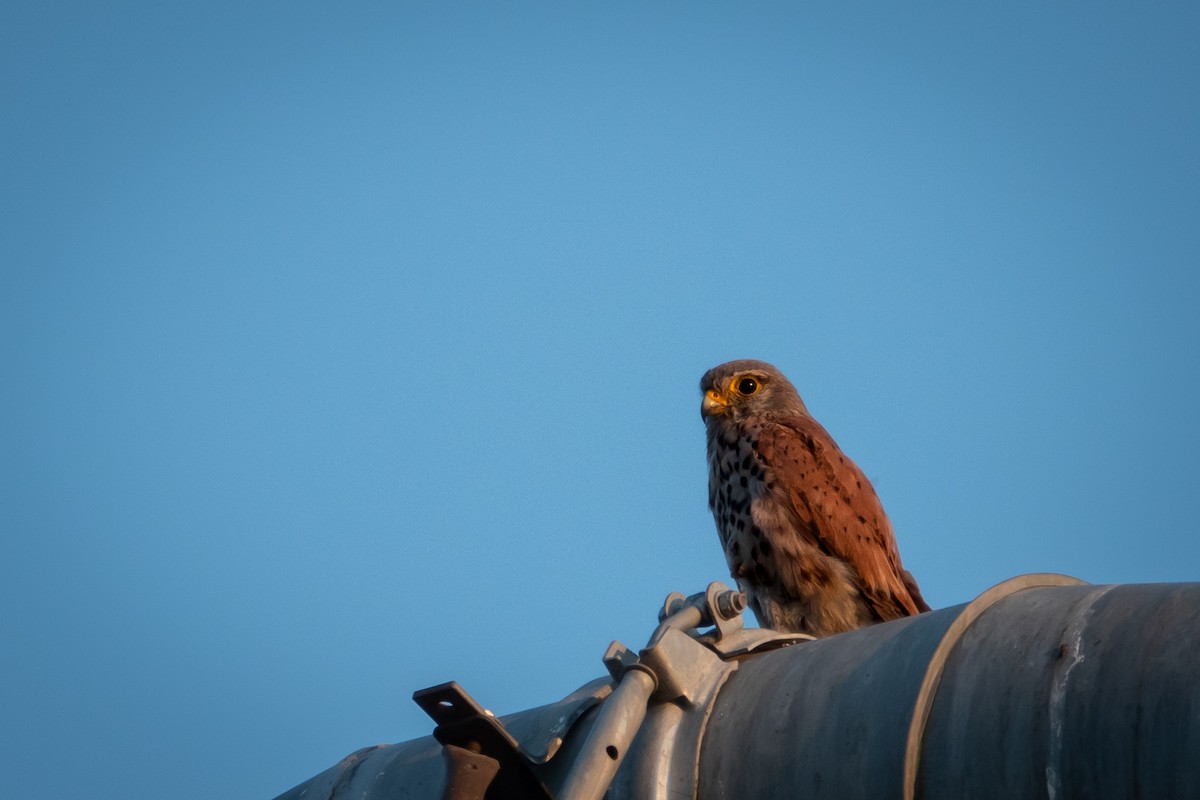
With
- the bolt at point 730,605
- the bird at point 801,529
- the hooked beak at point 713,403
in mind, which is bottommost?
the bird at point 801,529

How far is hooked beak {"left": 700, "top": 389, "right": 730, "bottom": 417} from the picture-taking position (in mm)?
7594

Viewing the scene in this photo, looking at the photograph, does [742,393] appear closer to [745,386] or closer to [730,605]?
[745,386]

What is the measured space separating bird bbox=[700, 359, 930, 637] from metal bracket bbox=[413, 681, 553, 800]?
3969 mm

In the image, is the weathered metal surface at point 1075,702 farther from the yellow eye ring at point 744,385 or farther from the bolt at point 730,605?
the yellow eye ring at point 744,385

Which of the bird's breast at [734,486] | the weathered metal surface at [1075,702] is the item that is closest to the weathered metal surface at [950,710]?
the weathered metal surface at [1075,702]

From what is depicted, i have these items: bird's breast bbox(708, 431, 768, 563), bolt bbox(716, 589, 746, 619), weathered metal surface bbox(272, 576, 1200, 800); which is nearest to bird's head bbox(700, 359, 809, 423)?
bird's breast bbox(708, 431, 768, 563)

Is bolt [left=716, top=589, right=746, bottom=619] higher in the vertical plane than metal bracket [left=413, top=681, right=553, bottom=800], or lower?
higher

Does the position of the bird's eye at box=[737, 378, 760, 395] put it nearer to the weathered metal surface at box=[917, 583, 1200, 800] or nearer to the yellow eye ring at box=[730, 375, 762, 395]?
the yellow eye ring at box=[730, 375, 762, 395]

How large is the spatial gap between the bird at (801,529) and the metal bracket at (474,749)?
397cm

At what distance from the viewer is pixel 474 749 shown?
92.6 inches

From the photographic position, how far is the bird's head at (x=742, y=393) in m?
7.59

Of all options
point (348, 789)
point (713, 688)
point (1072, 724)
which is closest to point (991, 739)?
point (1072, 724)

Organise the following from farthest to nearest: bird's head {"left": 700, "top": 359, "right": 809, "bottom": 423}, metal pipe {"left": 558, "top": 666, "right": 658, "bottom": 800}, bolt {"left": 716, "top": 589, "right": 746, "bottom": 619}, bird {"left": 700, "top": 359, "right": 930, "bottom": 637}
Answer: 1. bird's head {"left": 700, "top": 359, "right": 809, "bottom": 423}
2. bird {"left": 700, "top": 359, "right": 930, "bottom": 637}
3. bolt {"left": 716, "top": 589, "right": 746, "bottom": 619}
4. metal pipe {"left": 558, "top": 666, "right": 658, "bottom": 800}

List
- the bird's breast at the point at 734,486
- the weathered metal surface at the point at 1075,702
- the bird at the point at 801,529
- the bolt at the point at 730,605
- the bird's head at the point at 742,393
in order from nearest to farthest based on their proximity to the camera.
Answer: the weathered metal surface at the point at 1075,702 < the bolt at the point at 730,605 < the bird at the point at 801,529 < the bird's breast at the point at 734,486 < the bird's head at the point at 742,393
